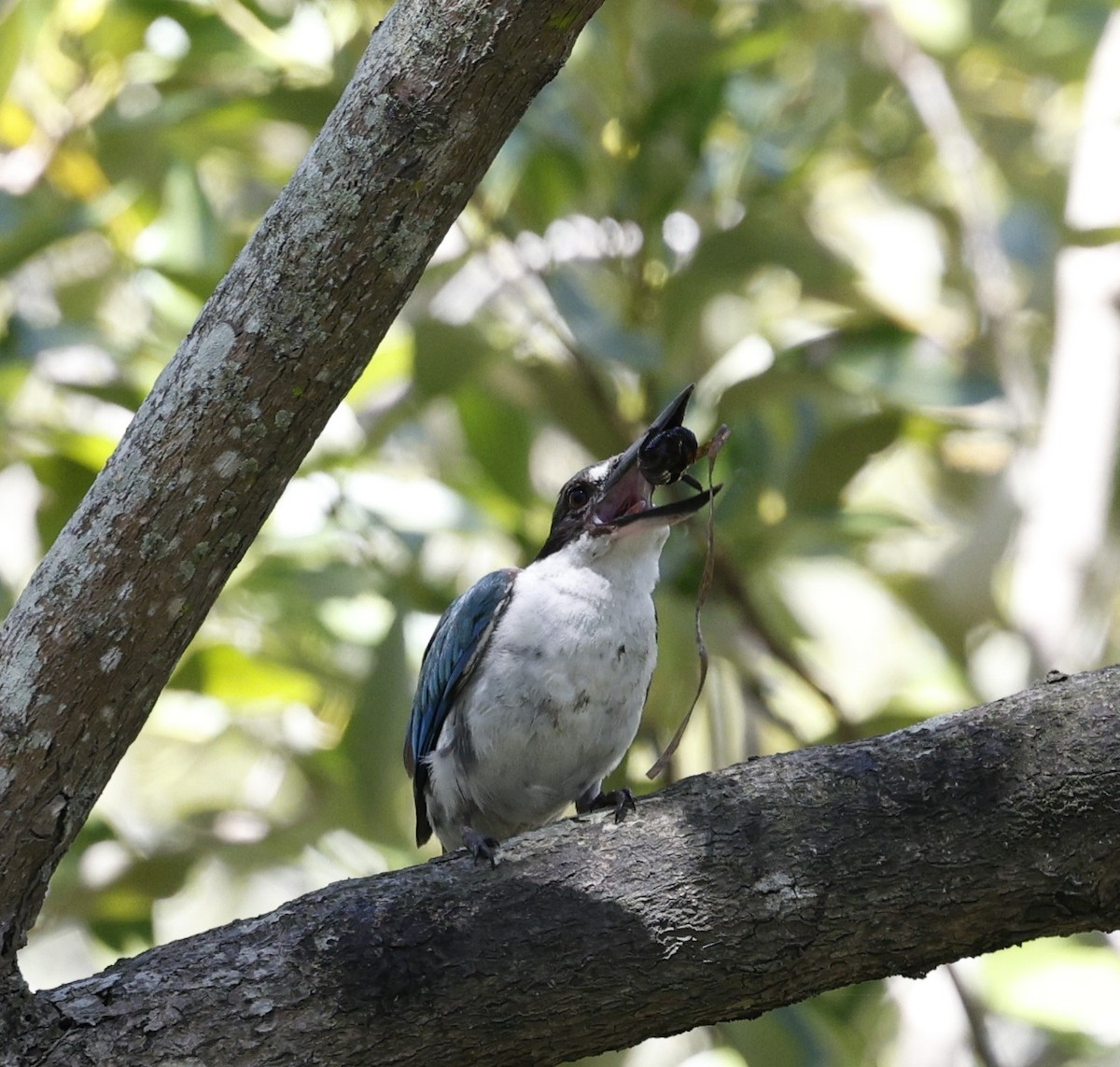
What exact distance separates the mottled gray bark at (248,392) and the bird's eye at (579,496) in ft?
5.68

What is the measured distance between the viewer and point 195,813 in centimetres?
562

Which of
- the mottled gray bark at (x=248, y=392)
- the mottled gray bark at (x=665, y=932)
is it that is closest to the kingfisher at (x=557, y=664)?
the mottled gray bark at (x=665, y=932)

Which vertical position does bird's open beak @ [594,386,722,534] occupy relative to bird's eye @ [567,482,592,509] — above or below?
below

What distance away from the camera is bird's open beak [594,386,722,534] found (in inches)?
152

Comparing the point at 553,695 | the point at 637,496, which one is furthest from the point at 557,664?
the point at 637,496

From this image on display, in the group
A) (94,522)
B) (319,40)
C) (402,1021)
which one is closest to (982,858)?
(402,1021)

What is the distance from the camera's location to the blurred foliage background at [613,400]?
479cm

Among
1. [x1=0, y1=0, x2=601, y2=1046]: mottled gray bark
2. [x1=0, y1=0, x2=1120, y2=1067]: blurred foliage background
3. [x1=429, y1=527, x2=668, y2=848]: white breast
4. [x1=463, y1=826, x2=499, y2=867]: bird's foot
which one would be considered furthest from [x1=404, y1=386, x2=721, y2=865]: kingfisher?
[x1=0, y1=0, x2=601, y2=1046]: mottled gray bark

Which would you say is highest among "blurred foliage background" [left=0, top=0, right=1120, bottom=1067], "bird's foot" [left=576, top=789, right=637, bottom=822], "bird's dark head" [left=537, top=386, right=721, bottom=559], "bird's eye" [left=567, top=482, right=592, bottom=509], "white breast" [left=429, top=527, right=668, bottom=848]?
"blurred foliage background" [left=0, top=0, right=1120, bottom=1067]

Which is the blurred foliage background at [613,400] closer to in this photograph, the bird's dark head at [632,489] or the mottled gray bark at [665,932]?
the bird's dark head at [632,489]

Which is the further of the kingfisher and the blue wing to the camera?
the blue wing

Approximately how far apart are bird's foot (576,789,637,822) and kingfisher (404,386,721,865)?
1 centimetres

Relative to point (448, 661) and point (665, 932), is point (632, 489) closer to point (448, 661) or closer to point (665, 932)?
point (448, 661)

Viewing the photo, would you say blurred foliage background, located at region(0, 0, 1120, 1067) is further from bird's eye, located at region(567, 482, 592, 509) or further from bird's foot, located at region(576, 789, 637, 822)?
bird's foot, located at region(576, 789, 637, 822)
